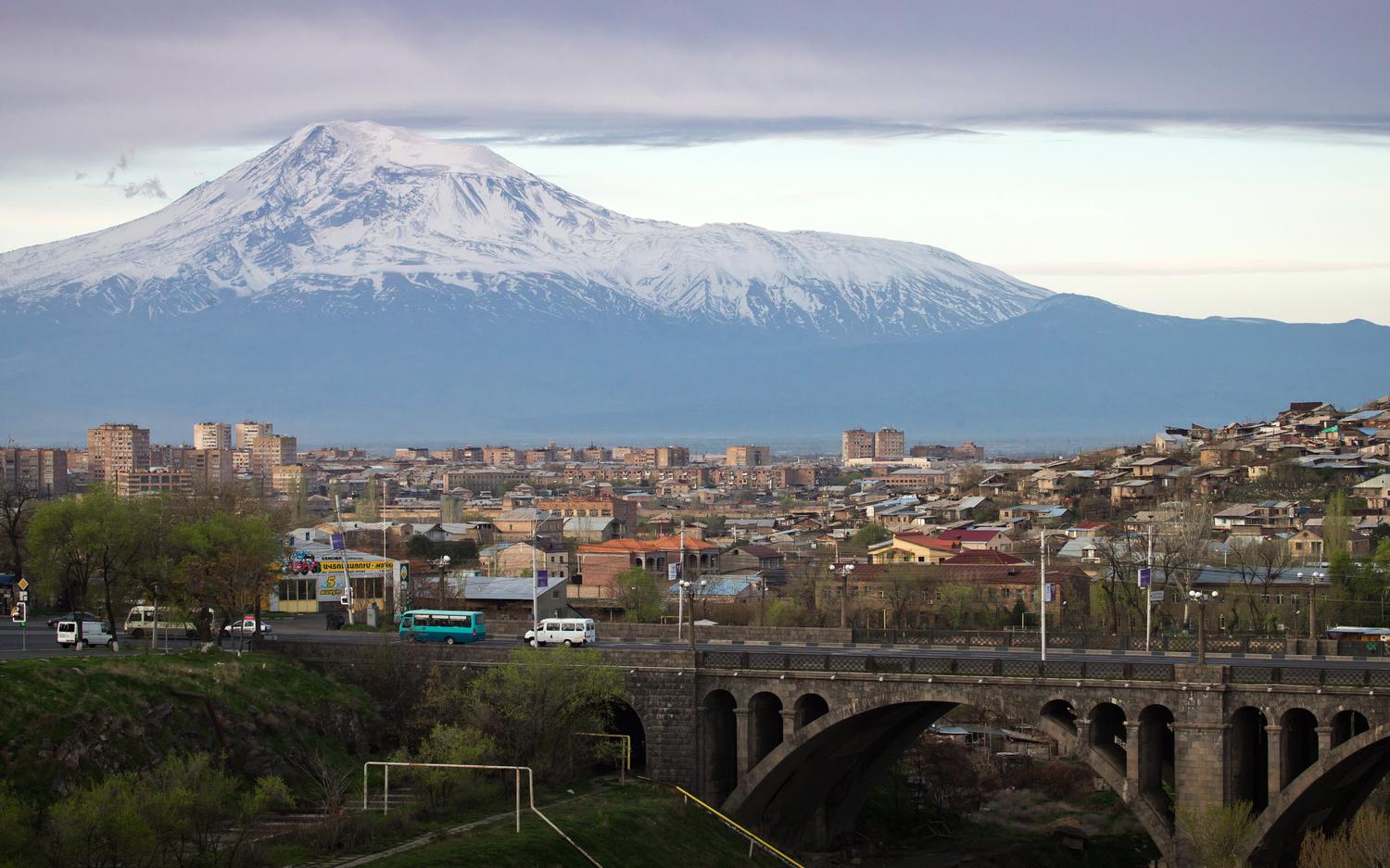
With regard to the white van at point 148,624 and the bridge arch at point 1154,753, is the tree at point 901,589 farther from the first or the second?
the bridge arch at point 1154,753

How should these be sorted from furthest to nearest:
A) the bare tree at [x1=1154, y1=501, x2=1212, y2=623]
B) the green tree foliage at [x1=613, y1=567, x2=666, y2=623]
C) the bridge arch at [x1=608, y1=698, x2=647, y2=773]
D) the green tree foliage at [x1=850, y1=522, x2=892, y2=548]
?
the green tree foliage at [x1=850, y1=522, x2=892, y2=548] < the green tree foliage at [x1=613, y1=567, x2=666, y2=623] < the bare tree at [x1=1154, y1=501, x2=1212, y2=623] < the bridge arch at [x1=608, y1=698, x2=647, y2=773]

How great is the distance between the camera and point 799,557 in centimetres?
15038

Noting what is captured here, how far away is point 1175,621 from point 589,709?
36.5 meters

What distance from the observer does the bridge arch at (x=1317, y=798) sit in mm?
55406

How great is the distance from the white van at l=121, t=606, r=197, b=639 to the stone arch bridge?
8100 mm

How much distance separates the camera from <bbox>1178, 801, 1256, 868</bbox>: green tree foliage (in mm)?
55469

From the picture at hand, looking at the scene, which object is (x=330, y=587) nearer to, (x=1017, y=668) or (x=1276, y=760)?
(x=1017, y=668)

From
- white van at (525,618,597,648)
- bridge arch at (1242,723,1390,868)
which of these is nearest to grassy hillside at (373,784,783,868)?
white van at (525,618,597,648)

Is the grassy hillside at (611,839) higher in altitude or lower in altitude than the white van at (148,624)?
lower

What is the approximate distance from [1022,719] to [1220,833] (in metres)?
7.55

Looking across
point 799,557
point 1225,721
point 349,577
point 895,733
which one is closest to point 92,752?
point 895,733

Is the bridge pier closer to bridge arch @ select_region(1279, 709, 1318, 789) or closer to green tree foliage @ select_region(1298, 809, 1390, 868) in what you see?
bridge arch @ select_region(1279, 709, 1318, 789)

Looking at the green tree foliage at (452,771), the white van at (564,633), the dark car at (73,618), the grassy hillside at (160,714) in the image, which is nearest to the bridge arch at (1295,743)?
the green tree foliage at (452,771)

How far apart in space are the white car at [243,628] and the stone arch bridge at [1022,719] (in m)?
5.49
